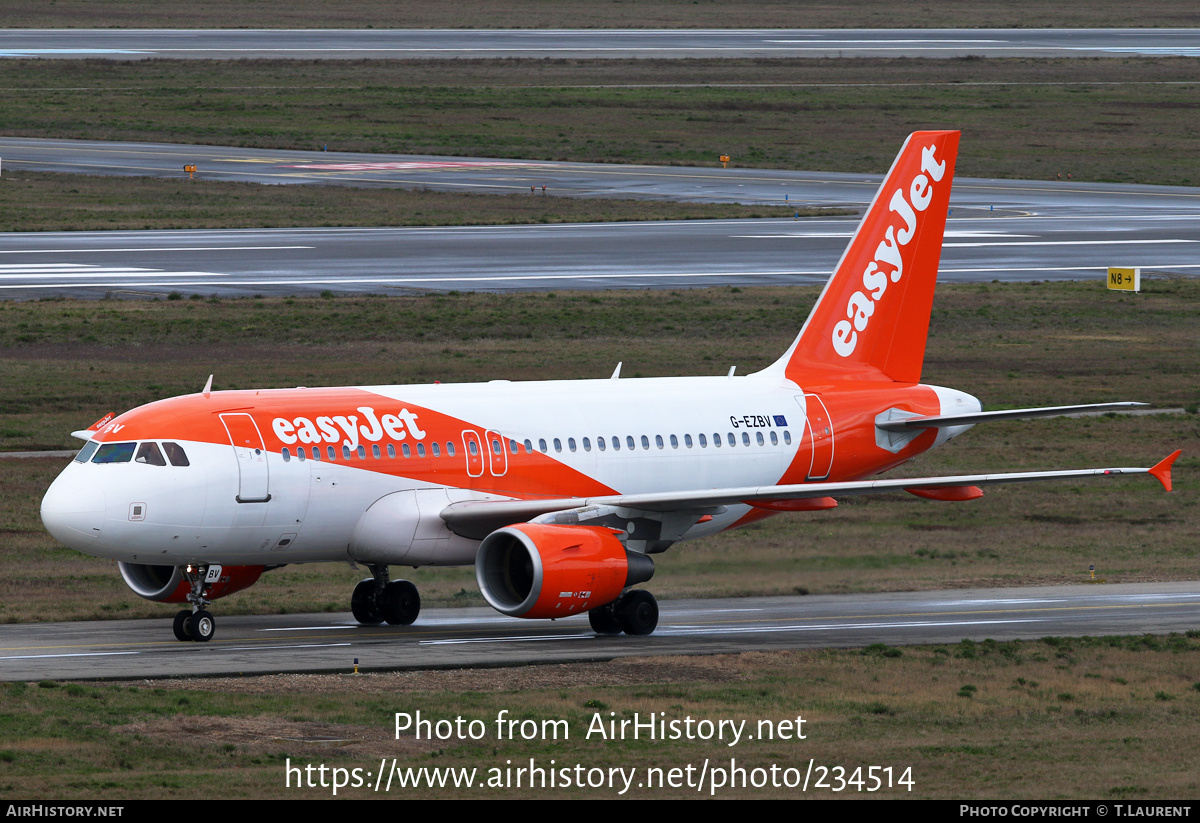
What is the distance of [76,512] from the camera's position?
3023cm

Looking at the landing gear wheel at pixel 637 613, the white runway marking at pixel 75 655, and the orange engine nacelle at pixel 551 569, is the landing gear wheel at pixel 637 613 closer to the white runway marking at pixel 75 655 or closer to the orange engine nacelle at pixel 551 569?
the orange engine nacelle at pixel 551 569

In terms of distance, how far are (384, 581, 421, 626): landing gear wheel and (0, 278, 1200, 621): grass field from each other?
1232 mm

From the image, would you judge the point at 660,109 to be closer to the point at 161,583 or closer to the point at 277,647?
the point at 161,583

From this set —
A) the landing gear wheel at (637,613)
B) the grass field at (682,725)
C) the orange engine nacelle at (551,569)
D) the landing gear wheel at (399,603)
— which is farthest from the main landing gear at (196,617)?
the landing gear wheel at (637,613)

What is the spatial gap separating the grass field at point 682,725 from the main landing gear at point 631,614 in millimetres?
2855

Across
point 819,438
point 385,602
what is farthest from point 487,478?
point 819,438

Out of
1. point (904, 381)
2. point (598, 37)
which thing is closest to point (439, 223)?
point (904, 381)

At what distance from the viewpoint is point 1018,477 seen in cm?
3166

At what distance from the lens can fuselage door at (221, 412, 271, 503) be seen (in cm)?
3125

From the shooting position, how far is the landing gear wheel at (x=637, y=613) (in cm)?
3306

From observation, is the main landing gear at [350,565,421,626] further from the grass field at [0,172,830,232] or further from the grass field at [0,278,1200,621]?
the grass field at [0,172,830,232]

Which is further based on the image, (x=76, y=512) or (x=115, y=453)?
(x=115, y=453)

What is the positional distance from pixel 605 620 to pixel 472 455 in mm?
3723

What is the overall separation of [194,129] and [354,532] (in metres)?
100
